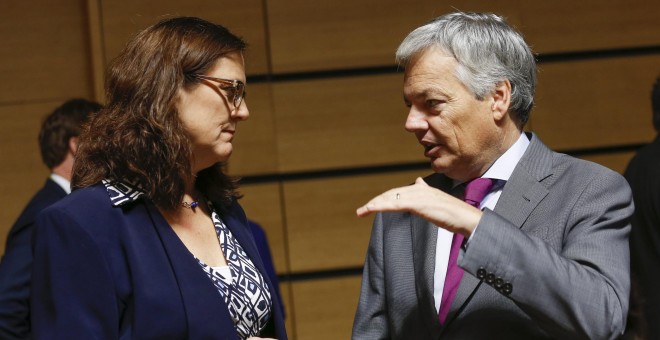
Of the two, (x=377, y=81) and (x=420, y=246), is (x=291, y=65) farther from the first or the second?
(x=420, y=246)

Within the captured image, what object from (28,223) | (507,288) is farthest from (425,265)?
(28,223)

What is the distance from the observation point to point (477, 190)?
7.57 ft

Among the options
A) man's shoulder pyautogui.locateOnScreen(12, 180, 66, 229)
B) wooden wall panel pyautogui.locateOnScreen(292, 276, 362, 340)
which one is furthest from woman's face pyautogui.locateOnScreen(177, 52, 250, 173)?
wooden wall panel pyautogui.locateOnScreen(292, 276, 362, 340)

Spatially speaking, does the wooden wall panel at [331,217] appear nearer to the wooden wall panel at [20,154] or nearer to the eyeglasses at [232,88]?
the wooden wall panel at [20,154]

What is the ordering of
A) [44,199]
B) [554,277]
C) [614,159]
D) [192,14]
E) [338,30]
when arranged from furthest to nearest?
[614,159]
[338,30]
[192,14]
[44,199]
[554,277]

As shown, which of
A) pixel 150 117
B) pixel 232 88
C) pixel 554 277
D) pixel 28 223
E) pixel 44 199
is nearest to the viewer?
pixel 554 277

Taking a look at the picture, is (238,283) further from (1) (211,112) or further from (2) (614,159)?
(2) (614,159)

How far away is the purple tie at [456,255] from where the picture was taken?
2213mm

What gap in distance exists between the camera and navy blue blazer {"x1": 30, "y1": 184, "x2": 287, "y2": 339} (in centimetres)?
203

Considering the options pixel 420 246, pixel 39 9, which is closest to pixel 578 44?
pixel 39 9

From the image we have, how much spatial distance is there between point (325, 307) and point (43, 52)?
6.52 feet

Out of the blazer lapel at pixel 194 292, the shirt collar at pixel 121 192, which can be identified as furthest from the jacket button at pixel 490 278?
the shirt collar at pixel 121 192

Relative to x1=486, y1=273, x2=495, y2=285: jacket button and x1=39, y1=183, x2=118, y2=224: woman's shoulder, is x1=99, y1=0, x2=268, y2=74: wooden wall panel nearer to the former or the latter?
x1=39, y1=183, x2=118, y2=224: woman's shoulder

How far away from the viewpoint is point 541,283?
6.53 ft
